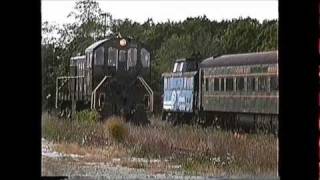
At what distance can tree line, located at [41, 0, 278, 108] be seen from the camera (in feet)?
5.65

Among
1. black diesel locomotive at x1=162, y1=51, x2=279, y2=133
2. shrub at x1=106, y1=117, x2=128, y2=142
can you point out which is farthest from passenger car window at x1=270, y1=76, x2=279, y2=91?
shrub at x1=106, y1=117, x2=128, y2=142

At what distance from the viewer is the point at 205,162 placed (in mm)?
1702

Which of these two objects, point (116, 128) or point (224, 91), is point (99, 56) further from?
point (224, 91)

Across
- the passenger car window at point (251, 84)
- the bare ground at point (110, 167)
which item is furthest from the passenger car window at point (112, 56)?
the passenger car window at point (251, 84)

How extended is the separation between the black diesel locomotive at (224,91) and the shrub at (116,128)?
14 centimetres

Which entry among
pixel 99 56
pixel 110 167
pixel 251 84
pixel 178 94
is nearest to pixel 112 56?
pixel 99 56

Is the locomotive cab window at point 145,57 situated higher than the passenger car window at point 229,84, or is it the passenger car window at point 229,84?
the locomotive cab window at point 145,57

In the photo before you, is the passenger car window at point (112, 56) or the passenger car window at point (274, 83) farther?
the passenger car window at point (112, 56)

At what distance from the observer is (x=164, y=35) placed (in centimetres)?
176

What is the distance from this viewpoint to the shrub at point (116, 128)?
5.65ft

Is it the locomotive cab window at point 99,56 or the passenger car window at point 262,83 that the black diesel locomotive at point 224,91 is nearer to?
the passenger car window at point 262,83

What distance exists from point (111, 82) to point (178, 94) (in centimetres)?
23

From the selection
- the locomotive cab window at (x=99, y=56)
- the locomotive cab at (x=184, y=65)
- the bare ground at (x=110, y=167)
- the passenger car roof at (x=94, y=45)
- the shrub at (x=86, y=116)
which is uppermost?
the passenger car roof at (x=94, y=45)
